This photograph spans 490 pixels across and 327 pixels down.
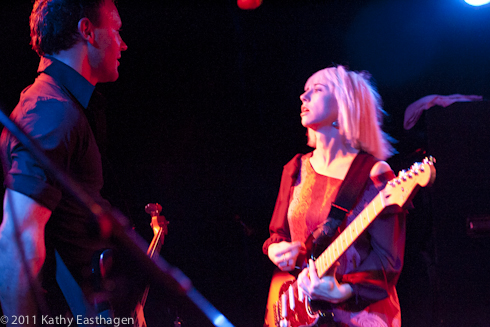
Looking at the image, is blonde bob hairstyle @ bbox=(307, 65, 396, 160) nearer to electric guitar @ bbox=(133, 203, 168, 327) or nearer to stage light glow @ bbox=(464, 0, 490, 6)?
electric guitar @ bbox=(133, 203, 168, 327)

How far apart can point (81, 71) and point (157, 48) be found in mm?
1865

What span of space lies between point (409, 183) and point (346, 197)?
36 cm

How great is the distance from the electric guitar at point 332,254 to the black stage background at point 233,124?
1.52 m

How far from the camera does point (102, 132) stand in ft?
5.43

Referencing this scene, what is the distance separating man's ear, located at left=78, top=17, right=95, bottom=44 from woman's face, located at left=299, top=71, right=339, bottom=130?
1.15 metres

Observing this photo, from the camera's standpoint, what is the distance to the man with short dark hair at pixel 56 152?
3.25 feet

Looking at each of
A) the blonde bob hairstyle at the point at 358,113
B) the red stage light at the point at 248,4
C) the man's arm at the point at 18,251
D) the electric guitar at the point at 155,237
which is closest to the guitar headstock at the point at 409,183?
the blonde bob hairstyle at the point at 358,113

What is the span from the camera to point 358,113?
188cm

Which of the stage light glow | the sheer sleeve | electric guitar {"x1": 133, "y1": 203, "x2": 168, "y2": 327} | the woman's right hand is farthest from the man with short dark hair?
the stage light glow

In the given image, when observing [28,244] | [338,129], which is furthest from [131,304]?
[338,129]

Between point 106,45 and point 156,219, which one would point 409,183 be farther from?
point 106,45

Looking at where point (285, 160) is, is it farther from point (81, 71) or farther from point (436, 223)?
point (81, 71)

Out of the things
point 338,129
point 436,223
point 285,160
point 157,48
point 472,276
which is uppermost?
point 157,48

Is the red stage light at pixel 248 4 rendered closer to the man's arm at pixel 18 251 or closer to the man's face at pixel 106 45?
the man's face at pixel 106 45
